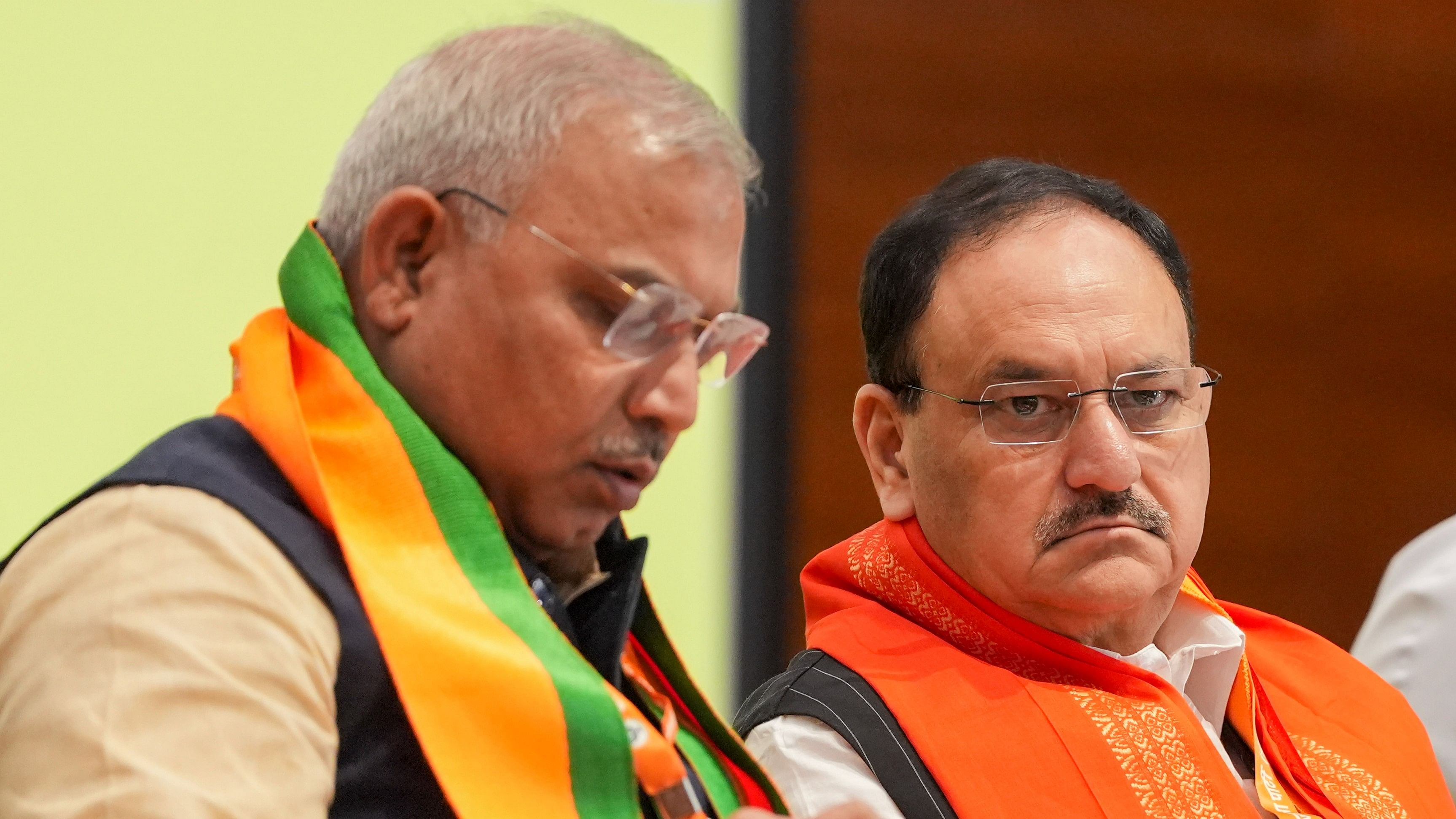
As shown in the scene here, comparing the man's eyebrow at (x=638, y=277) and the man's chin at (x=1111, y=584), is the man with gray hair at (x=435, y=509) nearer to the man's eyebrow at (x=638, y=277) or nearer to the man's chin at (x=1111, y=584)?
the man's eyebrow at (x=638, y=277)

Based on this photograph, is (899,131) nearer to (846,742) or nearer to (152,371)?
(152,371)

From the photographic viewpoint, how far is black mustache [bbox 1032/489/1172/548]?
1.92 meters

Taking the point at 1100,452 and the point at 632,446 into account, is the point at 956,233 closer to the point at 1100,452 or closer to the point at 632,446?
the point at 1100,452

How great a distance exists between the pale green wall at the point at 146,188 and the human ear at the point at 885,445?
1.31 meters

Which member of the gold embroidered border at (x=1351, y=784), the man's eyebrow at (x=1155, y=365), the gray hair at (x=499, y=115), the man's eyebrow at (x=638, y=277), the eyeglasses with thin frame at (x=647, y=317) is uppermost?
the gray hair at (x=499, y=115)

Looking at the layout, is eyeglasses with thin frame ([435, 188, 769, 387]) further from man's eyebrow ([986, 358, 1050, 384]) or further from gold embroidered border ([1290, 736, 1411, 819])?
gold embroidered border ([1290, 736, 1411, 819])

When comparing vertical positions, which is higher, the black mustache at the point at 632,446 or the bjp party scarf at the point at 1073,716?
the black mustache at the point at 632,446

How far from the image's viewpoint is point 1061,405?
196 centimetres

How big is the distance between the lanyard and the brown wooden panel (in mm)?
2255

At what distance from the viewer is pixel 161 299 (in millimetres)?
2746

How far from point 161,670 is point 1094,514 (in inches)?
46.5

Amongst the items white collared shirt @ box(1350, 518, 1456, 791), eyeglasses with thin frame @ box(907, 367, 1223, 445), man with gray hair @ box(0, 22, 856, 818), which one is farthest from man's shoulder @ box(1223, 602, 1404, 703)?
man with gray hair @ box(0, 22, 856, 818)

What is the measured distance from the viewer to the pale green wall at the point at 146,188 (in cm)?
259

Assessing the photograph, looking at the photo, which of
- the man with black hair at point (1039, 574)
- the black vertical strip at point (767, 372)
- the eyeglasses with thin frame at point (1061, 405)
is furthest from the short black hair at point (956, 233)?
the black vertical strip at point (767, 372)
